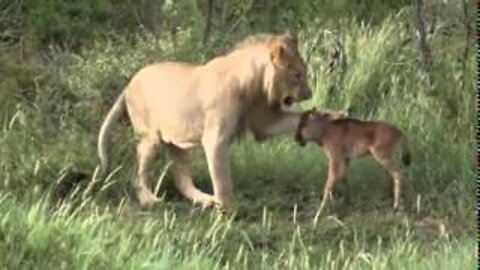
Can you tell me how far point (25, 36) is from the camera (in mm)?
12789

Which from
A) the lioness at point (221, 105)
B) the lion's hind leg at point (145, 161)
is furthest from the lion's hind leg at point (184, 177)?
the lion's hind leg at point (145, 161)

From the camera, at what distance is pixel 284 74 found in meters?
7.96

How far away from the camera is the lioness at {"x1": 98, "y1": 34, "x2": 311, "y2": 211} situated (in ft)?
26.3

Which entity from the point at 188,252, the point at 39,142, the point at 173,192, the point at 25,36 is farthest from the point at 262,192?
the point at 25,36

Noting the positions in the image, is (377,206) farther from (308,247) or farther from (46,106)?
(46,106)

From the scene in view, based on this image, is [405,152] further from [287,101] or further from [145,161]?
[145,161]

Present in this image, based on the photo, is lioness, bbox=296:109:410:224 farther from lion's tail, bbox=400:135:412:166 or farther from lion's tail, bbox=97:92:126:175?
lion's tail, bbox=97:92:126:175

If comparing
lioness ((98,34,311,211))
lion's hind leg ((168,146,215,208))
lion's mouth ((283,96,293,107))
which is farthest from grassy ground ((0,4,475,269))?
lion's mouth ((283,96,293,107))

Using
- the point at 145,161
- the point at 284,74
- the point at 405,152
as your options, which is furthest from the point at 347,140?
the point at 145,161

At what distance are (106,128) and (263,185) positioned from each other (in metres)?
1.11

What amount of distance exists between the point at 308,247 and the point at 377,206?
134cm

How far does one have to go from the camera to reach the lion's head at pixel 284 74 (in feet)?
26.1

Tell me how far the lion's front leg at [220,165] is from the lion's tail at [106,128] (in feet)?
2.84

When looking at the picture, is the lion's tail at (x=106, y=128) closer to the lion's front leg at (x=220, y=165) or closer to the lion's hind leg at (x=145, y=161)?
the lion's hind leg at (x=145, y=161)
